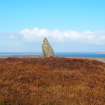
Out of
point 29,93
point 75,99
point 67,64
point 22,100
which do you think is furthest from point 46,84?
point 67,64

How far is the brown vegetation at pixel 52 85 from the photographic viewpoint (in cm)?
1716

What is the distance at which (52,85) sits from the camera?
22.8m

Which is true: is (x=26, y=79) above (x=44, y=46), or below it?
below

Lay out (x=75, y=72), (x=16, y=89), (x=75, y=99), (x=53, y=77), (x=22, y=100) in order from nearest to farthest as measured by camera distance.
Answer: (x=22, y=100) < (x=75, y=99) < (x=16, y=89) < (x=53, y=77) < (x=75, y=72)

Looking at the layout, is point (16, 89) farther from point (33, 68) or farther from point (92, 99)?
point (33, 68)

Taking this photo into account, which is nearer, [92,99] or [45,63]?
[92,99]

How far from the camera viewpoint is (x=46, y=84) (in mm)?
23172

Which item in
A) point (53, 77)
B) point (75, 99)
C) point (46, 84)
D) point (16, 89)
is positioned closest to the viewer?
point (75, 99)

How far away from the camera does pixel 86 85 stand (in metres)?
23.5

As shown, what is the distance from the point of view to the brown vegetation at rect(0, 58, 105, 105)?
17.2 metres

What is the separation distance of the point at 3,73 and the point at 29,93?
822cm

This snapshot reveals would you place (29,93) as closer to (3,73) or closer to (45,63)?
(3,73)

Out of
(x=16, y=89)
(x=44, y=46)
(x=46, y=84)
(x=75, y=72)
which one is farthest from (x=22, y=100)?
(x=44, y=46)

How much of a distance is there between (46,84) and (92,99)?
18.1 feet
